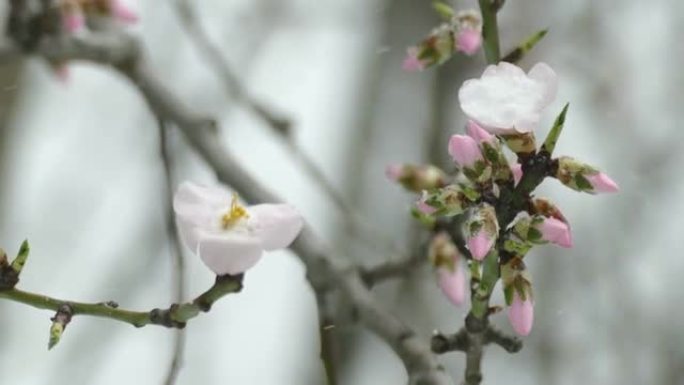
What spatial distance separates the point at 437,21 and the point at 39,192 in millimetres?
1405

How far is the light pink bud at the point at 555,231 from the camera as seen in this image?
2.38 ft

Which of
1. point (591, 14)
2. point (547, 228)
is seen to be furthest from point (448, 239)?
point (591, 14)

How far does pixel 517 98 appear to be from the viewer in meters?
0.72

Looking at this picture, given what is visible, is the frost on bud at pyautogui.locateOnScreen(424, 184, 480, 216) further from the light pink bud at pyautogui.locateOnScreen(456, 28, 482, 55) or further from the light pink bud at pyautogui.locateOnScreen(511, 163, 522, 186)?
the light pink bud at pyautogui.locateOnScreen(456, 28, 482, 55)

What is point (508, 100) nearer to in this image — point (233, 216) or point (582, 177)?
point (582, 177)

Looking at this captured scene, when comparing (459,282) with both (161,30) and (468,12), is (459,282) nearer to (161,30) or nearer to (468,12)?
(468,12)

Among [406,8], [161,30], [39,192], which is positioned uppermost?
[406,8]

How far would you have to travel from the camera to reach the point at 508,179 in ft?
2.42

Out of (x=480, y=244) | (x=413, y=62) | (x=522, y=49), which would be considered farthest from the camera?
(x=413, y=62)

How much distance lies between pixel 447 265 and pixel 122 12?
0.55 m

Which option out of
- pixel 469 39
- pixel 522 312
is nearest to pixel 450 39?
pixel 469 39

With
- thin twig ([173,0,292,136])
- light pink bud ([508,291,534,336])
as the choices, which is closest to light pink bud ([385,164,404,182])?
light pink bud ([508,291,534,336])

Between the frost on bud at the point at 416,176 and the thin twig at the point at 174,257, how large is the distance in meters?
0.26

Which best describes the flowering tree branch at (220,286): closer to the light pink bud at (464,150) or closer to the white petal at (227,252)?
the white petal at (227,252)
